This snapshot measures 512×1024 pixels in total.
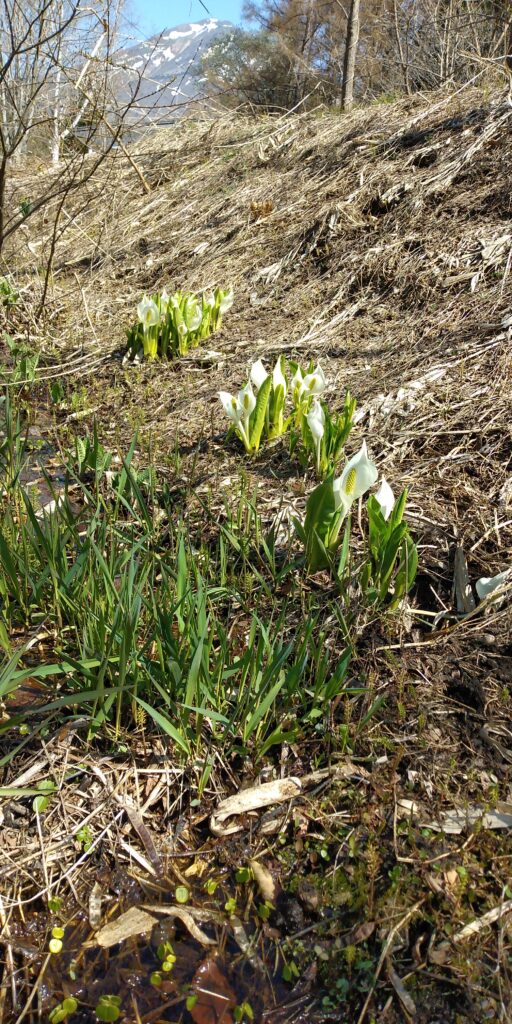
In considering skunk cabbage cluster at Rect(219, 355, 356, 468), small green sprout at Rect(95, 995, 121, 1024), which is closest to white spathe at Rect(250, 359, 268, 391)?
skunk cabbage cluster at Rect(219, 355, 356, 468)

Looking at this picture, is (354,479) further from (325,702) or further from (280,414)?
(280,414)

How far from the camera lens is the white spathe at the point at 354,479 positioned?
194 cm

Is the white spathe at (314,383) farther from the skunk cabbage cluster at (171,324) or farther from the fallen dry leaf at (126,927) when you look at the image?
the fallen dry leaf at (126,927)

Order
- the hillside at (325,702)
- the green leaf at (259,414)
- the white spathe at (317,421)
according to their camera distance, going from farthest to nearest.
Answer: the green leaf at (259,414) → the white spathe at (317,421) → the hillside at (325,702)

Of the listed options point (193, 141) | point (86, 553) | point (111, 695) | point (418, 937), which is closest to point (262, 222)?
point (193, 141)

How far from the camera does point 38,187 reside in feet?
23.9

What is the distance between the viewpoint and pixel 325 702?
1681 mm

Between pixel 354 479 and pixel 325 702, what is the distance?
0.64 m

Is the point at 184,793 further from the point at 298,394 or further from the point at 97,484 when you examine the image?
the point at 298,394

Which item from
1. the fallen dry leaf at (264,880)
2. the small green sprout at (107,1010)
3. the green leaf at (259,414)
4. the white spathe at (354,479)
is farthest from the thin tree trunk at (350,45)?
the small green sprout at (107,1010)

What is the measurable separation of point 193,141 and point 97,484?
6.66 meters

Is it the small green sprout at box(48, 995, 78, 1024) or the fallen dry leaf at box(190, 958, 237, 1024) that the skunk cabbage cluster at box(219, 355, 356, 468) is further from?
the small green sprout at box(48, 995, 78, 1024)

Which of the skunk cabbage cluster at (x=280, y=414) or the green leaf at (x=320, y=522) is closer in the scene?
the green leaf at (x=320, y=522)

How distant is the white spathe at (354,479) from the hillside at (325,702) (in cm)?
27
